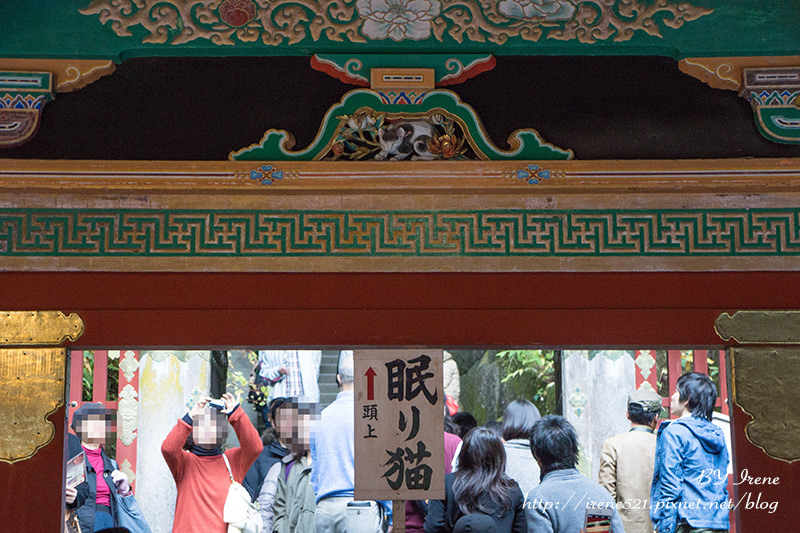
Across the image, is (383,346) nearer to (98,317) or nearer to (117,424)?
(98,317)

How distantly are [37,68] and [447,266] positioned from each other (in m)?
2.42

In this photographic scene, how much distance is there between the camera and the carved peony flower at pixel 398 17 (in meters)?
4.66

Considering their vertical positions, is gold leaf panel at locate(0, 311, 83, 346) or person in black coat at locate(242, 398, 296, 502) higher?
gold leaf panel at locate(0, 311, 83, 346)

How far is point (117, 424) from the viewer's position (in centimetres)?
672

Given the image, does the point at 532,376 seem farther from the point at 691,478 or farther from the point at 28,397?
the point at 28,397

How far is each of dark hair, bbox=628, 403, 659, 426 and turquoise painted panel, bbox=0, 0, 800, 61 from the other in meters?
2.38

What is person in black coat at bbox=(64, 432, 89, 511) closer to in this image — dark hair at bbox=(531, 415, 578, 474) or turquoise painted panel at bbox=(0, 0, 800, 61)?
turquoise painted panel at bbox=(0, 0, 800, 61)

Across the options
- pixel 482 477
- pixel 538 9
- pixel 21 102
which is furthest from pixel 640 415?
pixel 21 102

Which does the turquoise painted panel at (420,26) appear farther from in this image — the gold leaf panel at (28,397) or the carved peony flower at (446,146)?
the gold leaf panel at (28,397)

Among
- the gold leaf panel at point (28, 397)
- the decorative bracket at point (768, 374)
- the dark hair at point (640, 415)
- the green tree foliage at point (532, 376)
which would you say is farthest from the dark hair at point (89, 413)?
the green tree foliage at point (532, 376)

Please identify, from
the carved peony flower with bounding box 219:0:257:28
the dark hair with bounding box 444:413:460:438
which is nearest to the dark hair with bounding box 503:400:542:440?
the dark hair with bounding box 444:413:460:438

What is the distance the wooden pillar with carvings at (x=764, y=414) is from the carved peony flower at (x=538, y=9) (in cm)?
181

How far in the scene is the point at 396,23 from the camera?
15.4ft

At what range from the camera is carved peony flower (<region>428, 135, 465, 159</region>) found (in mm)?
4684
